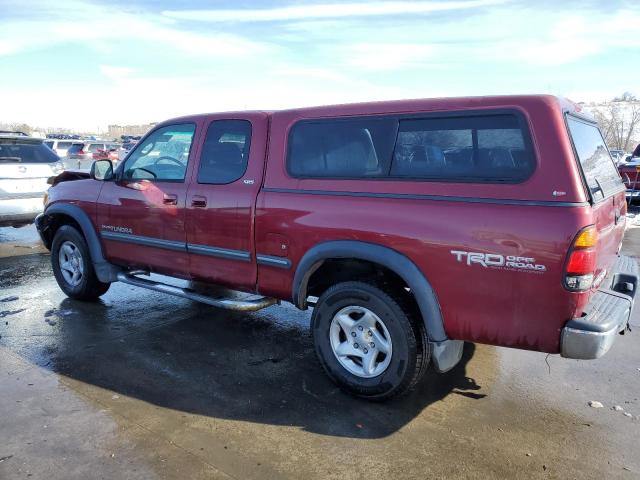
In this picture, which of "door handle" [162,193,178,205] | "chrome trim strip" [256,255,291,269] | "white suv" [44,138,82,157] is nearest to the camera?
"chrome trim strip" [256,255,291,269]

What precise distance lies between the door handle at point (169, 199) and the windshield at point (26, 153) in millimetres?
4880

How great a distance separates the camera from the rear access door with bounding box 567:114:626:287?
302 cm

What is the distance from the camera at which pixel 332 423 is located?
3270mm

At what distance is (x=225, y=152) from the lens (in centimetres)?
431

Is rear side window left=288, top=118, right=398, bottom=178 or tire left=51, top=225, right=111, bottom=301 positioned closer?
rear side window left=288, top=118, right=398, bottom=178

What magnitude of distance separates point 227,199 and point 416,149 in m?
1.60

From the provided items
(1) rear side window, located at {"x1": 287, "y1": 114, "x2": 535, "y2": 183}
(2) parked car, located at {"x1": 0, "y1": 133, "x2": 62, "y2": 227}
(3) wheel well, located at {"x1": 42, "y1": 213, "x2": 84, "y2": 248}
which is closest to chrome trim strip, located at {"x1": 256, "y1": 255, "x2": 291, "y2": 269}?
(1) rear side window, located at {"x1": 287, "y1": 114, "x2": 535, "y2": 183}

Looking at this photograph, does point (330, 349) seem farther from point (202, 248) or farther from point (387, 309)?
point (202, 248)

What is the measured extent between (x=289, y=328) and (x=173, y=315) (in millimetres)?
1251

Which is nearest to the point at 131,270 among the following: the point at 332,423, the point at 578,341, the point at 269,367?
the point at 269,367

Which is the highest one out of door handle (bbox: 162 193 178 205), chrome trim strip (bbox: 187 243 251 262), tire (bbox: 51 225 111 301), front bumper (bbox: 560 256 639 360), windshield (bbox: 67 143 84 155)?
windshield (bbox: 67 143 84 155)

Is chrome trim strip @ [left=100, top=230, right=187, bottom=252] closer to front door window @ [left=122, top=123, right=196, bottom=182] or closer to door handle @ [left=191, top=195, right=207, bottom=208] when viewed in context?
door handle @ [left=191, top=195, right=207, bottom=208]

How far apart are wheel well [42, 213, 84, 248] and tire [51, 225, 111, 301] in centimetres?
6

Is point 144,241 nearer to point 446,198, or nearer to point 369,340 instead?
point 369,340
